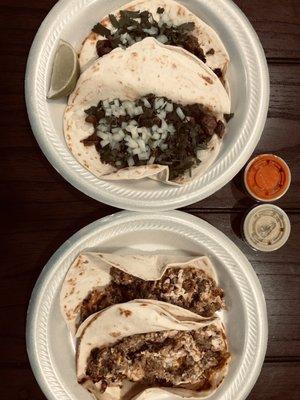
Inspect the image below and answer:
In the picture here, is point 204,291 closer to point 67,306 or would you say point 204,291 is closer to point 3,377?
point 67,306

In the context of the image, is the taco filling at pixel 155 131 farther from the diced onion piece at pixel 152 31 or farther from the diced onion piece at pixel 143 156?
the diced onion piece at pixel 152 31

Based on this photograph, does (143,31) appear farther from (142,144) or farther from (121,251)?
(121,251)

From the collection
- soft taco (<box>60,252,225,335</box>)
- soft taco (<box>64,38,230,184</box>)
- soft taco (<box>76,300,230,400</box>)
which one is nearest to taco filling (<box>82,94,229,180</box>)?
soft taco (<box>64,38,230,184</box>)

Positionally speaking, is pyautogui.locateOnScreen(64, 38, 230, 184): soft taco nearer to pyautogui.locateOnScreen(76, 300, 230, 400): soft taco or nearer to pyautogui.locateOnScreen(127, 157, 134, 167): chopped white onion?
pyautogui.locateOnScreen(127, 157, 134, 167): chopped white onion

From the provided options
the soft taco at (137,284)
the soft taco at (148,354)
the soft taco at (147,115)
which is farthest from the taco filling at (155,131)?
the soft taco at (148,354)

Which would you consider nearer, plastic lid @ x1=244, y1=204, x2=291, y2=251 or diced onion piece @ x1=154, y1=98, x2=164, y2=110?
diced onion piece @ x1=154, y1=98, x2=164, y2=110

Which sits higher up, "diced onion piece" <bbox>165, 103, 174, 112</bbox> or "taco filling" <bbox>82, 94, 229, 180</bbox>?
"diced onion piece" <bbox>165, 103, 174, 112</bbox>
